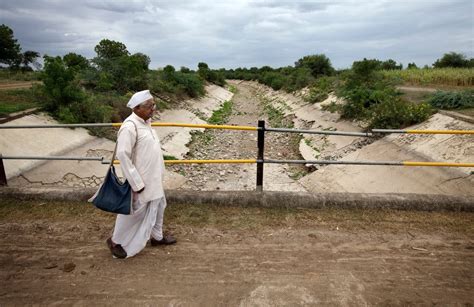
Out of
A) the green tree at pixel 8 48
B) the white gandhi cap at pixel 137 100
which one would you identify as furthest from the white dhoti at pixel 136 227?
the green tree at pixel 8 48

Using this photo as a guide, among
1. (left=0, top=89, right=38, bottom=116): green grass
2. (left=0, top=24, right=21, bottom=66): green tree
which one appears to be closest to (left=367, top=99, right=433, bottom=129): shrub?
(left=0, top=89, right=38, bottom=116): green grass

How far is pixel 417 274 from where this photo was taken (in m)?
3.20

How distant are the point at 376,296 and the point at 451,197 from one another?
8.42 ft

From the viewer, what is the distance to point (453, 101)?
447 inches

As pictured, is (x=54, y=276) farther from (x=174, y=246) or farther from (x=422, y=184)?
(x=422, y=184)

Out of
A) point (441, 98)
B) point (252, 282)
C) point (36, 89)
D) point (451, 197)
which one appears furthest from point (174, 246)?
point (441, 98)

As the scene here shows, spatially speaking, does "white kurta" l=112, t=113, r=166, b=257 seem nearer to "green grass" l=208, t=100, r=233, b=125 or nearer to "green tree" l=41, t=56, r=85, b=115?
"green tree" l=41, t=56, r=85, b=115

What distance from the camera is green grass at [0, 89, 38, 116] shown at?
385 inches

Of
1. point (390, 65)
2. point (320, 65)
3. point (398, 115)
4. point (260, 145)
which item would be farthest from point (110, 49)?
point (390, 65)

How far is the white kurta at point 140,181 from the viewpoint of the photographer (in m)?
3.22

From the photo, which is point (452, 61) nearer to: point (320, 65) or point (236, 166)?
point (320, 65)

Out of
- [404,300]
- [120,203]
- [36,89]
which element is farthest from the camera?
[36,89]

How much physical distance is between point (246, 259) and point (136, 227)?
125cm

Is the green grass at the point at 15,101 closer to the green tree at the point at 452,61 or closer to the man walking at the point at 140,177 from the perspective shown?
the man walking at the point at 140,177
